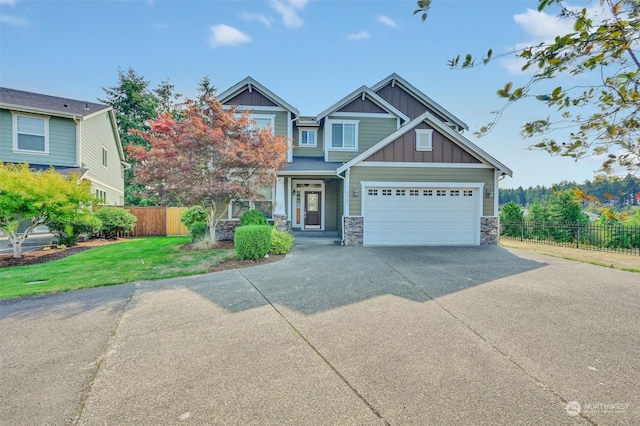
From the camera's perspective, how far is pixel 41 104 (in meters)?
15.0

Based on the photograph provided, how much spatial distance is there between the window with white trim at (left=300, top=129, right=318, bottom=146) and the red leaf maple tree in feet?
14.4

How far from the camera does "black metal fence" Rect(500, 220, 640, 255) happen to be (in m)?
12.7

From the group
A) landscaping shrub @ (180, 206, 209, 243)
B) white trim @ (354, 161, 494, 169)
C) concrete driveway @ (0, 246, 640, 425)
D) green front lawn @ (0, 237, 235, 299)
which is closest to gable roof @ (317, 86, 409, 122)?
white trim @ (354, 161, 494, 169)

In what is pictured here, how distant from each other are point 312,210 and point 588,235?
43.5 ft

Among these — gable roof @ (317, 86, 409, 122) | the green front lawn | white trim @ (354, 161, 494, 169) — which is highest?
gable roof @ (317, 86, 409, 122)

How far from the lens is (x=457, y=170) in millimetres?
11945

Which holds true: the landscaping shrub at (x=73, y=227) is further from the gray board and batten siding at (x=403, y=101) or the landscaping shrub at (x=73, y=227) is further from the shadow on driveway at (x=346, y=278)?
the gray board and batten siding at (x=403, y=101)

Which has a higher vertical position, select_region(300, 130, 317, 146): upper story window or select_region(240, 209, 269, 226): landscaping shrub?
select_region(300, 130, 317, 146): upper story window

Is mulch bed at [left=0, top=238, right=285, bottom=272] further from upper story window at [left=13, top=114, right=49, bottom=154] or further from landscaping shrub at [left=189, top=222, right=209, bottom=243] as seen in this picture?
upper story window at [left=13, top=114, right=49, bottom=154]

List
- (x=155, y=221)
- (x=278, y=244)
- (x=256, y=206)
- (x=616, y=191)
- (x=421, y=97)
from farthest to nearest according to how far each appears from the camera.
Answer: (x=155, y=221)
(x=421, y=97)
(x=256, y=206)
(x=278, y=244)
(x=616, y=191)

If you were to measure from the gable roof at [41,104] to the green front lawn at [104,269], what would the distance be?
8236 millimetres

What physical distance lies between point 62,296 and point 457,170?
41.9 ft

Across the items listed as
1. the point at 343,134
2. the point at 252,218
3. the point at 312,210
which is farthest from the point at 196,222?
the point at 343,134

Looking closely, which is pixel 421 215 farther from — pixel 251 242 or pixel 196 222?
pixel 196 222
